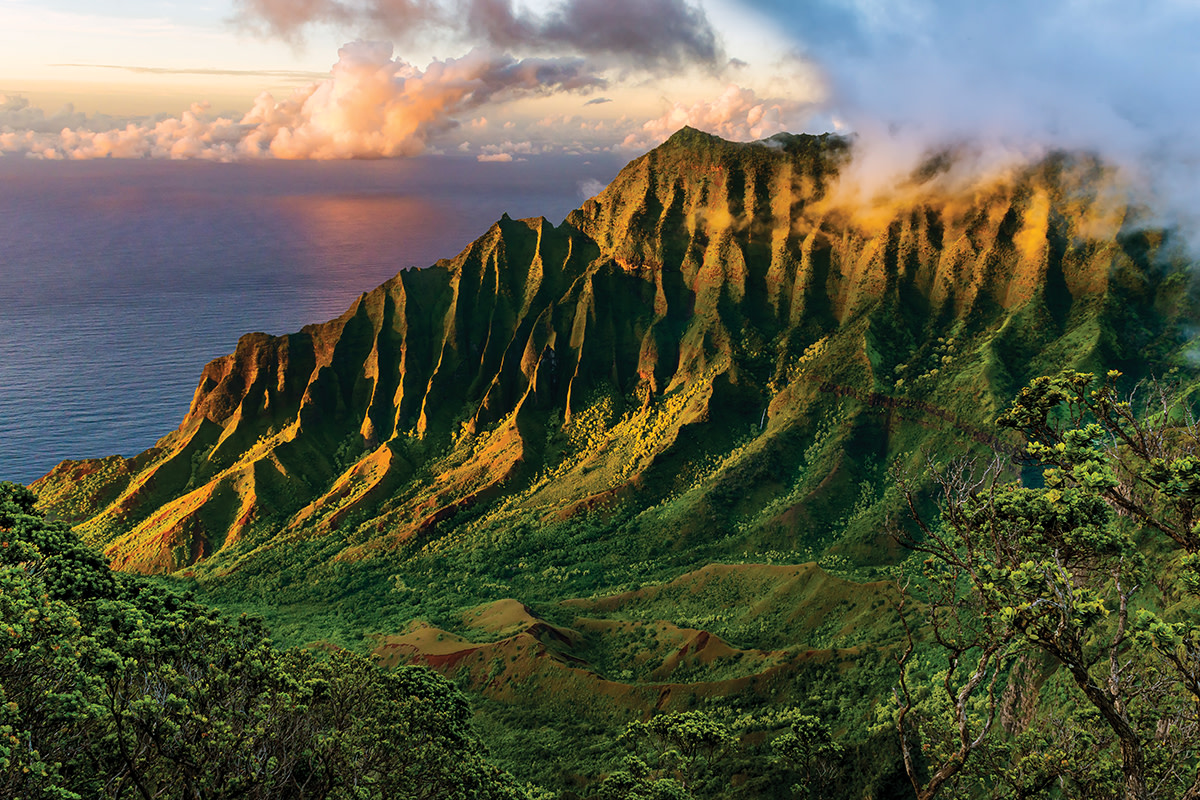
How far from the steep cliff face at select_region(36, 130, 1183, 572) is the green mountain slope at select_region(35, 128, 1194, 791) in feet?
1.42

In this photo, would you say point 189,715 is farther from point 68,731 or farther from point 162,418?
point 162,418

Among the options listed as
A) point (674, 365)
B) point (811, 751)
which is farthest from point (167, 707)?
point (674, 365)

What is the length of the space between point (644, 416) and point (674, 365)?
12.3 meters

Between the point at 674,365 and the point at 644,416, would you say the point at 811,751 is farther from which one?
the point at 674,365

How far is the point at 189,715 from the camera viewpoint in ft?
69.8

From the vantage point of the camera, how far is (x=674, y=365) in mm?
131500

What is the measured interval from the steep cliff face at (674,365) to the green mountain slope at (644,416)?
0.43 metres

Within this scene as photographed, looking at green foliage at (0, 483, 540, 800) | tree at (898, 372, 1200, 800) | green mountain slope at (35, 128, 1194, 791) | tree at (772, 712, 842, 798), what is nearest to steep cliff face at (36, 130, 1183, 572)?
green mountain slope at (35, 128, 1194, 791)

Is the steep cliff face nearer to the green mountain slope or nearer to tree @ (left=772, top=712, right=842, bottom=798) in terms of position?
the green mountain slope

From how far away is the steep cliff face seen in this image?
10519 cm

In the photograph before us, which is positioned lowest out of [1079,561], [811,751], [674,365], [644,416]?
[811,751]

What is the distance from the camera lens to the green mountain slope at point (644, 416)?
83.4 m

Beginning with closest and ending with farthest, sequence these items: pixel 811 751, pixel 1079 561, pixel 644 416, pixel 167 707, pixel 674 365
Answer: pixel 1079 561
pixel 167 707
pixel 811 751
pixel 644 416
pixel 674 365

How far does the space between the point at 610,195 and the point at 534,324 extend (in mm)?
30453
